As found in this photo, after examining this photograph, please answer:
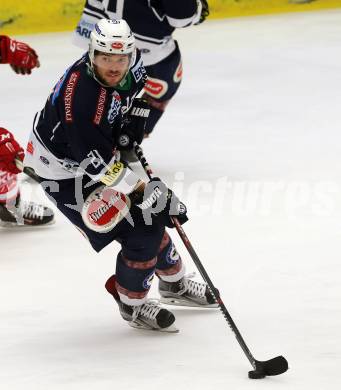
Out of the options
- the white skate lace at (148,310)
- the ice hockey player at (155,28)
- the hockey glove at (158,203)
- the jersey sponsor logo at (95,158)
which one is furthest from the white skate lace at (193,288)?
the ice hockey player at (155,28)

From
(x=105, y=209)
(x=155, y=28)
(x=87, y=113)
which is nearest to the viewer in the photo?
(x=87, y=113)

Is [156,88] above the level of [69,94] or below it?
below

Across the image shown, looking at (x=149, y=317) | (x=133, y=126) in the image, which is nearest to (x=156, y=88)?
(x=133, y=126)

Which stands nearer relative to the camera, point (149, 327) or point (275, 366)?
point (275, 366)

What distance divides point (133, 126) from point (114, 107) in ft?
0.60

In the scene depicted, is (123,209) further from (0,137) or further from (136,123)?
(0,137)

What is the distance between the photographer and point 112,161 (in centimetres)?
320

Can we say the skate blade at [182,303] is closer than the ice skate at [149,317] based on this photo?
No

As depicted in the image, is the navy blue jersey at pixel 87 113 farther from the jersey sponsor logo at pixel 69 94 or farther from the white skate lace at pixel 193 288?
the white skate lace at pixel 193 288

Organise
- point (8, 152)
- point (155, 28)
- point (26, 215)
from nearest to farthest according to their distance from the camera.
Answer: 1. point (8, 152)
2. point (26, 215)
3. point (155, 28)

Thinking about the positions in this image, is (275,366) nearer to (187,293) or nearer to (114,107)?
(187,293)

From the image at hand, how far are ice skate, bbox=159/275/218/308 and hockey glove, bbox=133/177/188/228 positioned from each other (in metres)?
0.41

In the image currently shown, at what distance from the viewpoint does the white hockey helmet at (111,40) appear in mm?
3143

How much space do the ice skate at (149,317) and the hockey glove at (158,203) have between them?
31 centimetres
